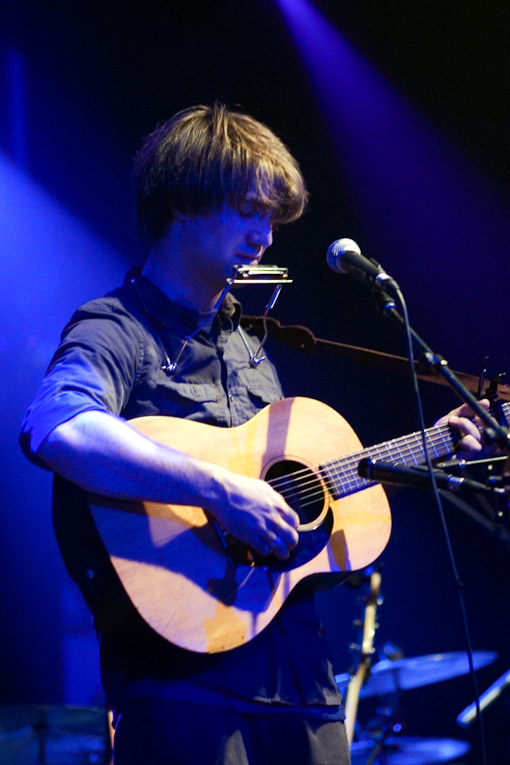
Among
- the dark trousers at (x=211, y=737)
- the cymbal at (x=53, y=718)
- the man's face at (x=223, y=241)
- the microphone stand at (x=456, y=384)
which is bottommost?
the cymbal at (x=53, y=718)

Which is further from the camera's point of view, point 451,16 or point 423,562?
point 423,562

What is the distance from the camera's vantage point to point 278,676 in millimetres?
2031

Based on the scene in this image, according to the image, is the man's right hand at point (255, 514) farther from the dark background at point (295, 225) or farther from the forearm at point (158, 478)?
the dark background at point (295, 225)

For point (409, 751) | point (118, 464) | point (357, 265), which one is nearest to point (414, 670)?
point (409, 751)

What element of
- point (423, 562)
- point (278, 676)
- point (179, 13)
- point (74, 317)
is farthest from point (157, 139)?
point (423, 562)

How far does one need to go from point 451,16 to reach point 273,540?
3643mm

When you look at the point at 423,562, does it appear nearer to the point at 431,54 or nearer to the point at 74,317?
the point at 431,54

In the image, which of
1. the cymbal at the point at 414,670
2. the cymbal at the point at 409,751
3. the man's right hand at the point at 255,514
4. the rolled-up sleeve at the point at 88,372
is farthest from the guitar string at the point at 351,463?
the cymbal at the point at 409,751

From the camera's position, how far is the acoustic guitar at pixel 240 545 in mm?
1941

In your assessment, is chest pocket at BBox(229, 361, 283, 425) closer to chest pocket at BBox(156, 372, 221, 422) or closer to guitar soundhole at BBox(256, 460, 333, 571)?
chest pocket at BBox(156, 372, 221, 422)

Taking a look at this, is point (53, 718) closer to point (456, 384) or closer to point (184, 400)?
point (184, 400)

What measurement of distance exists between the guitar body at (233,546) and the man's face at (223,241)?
470 millimetres

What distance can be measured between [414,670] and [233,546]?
101 inches

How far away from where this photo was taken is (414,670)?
4.22 m
